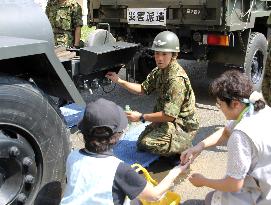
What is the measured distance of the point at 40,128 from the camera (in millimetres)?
2574

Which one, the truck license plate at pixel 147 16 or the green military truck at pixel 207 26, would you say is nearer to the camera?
the green military truck at pixel 207 26

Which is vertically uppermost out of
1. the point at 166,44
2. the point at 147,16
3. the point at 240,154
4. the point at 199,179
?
the point at 147,16

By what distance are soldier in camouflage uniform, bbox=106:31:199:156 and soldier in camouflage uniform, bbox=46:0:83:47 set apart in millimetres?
2373

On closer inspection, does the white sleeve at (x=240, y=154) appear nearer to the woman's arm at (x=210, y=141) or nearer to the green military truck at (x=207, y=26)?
the woman's arm at (x=210, y=141)

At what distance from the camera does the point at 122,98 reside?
6.10 metres

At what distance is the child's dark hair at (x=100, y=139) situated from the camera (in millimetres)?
2033

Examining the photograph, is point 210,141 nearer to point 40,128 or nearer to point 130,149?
A: point 40,128

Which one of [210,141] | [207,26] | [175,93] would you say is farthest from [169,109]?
[207,26]

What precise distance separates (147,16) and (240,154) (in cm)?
381

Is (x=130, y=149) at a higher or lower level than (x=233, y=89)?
lower

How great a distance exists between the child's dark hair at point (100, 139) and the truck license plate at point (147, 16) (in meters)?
3.83

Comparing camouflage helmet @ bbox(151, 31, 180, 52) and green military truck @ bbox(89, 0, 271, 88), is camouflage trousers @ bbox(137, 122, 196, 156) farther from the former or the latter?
green military truck @ bbox(89, 0, 271, 88)

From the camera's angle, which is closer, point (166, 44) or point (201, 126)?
point (166, 44)

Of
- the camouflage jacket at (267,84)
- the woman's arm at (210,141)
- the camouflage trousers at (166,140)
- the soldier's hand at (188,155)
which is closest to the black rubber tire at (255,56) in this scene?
the camouflage jacket at (267,84)
